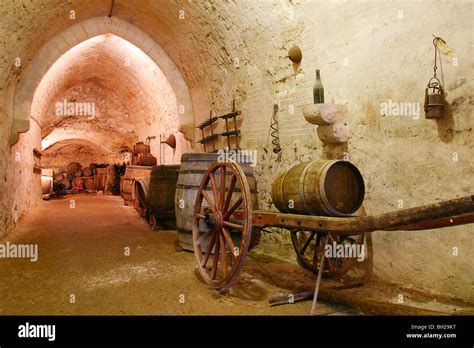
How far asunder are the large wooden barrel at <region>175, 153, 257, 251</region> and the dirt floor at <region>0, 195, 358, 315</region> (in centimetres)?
42

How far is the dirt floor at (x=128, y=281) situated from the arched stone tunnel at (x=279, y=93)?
0.05 meters

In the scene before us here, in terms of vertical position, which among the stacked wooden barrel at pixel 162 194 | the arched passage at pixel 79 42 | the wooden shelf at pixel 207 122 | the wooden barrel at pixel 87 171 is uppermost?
the arched passage at pixel 79 42

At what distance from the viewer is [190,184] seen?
172 inches

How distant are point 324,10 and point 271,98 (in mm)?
1287

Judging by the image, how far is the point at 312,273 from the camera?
3.74m

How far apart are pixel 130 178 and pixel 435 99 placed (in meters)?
7.87

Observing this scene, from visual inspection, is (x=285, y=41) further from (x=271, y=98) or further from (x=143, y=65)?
(x=143, y=65)

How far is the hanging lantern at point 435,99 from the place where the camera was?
2.83 m

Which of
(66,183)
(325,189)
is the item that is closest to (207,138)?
(325,189)

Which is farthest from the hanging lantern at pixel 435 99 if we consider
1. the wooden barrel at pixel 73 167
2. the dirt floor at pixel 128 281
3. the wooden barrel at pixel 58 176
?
the wooden barrel at pixel 73 167

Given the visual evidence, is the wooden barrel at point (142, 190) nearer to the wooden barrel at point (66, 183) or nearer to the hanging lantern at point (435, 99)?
Result: the hanging lantern at point (435, 99)

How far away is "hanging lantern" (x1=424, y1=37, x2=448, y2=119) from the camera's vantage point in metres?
2.83

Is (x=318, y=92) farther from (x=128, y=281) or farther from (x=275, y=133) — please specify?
(x=128, y=281)

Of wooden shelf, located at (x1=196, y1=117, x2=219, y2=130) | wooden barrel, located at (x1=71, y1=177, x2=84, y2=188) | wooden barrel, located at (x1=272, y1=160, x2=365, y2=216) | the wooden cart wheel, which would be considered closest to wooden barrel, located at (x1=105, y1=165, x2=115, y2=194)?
wooden barrel, located at (x1=71, y1=177, x2=84, y2=188)
